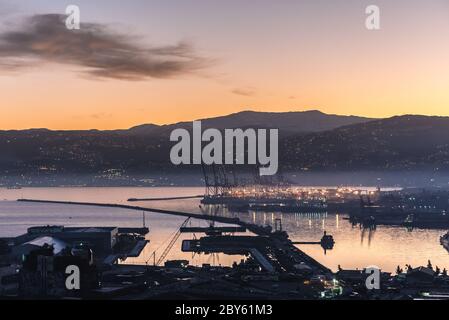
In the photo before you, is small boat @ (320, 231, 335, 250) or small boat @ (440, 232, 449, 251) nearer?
small boat @ (320, 231, 335, 250)

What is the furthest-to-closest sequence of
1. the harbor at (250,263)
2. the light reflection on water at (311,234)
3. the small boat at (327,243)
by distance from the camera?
the small boat at (327,243) < the light reflection on water at (311,234) < the harbor at (250,263)

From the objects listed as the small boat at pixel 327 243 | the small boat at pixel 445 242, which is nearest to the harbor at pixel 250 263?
the small boat at pixel 327 243

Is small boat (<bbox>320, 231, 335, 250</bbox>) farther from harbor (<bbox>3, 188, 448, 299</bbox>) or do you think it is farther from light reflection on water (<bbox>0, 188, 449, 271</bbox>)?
light reflection on water (<bbox>0, 188, 449, 271</bbox>)

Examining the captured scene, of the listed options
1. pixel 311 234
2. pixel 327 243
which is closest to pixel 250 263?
pixel 327 243

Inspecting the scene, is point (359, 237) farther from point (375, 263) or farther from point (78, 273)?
point (78, 273)

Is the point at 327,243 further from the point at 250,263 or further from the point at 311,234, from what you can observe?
the point at 250,263

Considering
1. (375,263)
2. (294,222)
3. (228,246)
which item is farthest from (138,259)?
(294,222)

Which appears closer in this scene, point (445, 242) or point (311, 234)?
point (445, 242)

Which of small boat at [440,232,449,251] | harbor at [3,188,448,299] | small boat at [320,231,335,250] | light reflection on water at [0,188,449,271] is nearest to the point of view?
harbor at [3,188,448,299]

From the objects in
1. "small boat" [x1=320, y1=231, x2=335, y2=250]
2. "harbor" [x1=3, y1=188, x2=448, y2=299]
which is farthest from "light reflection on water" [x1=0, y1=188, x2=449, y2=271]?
"small boat" [x1=320, y1=231, x2=335, y2=250]

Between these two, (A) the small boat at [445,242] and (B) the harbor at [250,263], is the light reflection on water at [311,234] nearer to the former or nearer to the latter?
(B) the harbor at [250,263]
